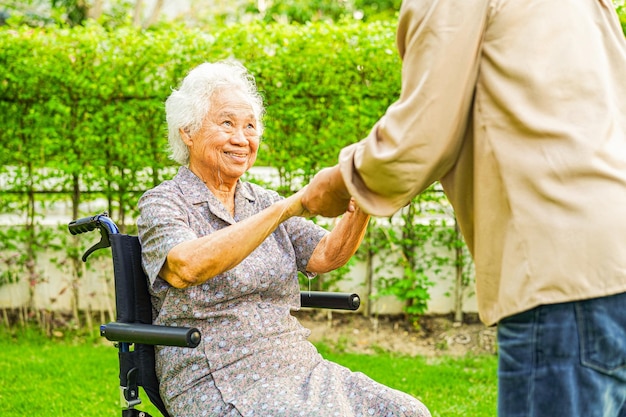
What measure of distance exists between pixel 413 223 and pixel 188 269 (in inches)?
130

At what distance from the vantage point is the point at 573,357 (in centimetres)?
151

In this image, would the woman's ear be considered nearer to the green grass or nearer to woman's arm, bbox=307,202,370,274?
woman's arm, bbox=307,202,370,274

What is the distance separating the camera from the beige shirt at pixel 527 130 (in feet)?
4.93

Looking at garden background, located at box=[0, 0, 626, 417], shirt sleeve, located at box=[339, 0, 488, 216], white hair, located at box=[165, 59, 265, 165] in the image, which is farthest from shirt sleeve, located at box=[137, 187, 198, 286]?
garden background, located at box=[0, 0, 626, 417]

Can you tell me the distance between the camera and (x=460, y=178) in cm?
167

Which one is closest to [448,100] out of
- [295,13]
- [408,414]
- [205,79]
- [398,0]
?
[408,414]

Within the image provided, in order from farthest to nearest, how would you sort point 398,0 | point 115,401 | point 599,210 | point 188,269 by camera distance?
1. point 398,0
2. point 115,401
3. point 188,269
4. point 599,210

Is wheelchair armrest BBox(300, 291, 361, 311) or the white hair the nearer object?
the white hair

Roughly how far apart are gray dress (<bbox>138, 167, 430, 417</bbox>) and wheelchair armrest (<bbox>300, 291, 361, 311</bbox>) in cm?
30

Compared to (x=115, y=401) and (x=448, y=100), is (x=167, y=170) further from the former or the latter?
(x=448, y=100)

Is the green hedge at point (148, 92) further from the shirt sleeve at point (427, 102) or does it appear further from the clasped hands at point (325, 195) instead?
the shirt sleeve at point (427, 102)

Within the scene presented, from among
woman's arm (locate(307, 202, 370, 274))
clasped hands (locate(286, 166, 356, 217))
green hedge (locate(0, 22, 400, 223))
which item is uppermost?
green hedge (locate(0, 22, 400, 223))

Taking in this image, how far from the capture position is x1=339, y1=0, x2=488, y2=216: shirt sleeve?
5.05 ft

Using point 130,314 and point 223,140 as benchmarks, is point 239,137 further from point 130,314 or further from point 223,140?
point 130,314
